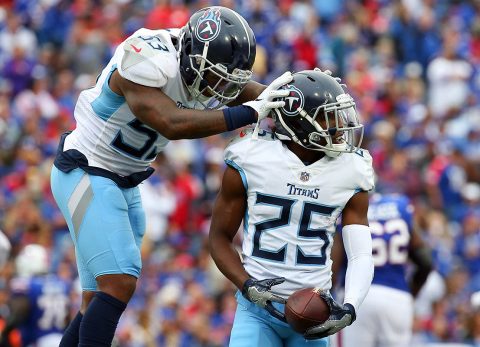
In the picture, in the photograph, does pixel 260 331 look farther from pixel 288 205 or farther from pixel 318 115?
pixel 318 115

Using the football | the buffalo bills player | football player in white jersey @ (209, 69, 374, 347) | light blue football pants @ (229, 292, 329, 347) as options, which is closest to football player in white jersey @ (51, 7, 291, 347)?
football player in white jersey @ (209, 69, 374, 347)

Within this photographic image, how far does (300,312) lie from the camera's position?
4.79m

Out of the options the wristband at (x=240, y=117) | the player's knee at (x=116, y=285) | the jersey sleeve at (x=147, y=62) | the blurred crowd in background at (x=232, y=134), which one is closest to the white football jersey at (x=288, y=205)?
the wristband at (x=240, y=117)

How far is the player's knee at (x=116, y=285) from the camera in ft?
17.1

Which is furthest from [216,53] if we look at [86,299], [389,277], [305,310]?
[389,277]

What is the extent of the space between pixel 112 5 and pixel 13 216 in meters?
4.90

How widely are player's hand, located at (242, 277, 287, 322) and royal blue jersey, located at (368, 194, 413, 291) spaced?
2.57 m

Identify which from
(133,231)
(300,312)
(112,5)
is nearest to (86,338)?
(133,231)

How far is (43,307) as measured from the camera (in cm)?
843

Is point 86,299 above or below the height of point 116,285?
below

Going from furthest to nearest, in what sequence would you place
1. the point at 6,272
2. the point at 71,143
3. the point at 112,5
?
the point at 112,5 < the point at 6,272 < the point at 71,143

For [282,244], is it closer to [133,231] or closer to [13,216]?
[133,231]

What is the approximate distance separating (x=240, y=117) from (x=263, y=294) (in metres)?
0.80

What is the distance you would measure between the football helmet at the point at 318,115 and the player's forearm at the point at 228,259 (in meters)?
0.58
